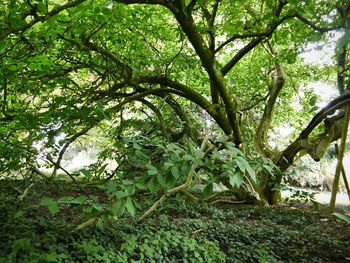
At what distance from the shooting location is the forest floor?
8.23ft

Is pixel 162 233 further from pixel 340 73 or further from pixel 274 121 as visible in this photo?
pixel 274 121

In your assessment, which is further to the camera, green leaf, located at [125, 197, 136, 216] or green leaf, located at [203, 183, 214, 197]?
green leaf, located at [203, 183, 214, 197]

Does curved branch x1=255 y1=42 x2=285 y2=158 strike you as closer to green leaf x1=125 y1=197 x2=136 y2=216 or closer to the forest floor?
the forest floor

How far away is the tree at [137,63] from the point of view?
3248 millimetres

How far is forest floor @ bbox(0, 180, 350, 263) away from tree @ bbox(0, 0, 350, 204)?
2.08ft

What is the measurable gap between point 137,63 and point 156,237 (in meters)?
3.07

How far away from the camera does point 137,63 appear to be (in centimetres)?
523

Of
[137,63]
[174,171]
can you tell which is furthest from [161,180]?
[137,63]

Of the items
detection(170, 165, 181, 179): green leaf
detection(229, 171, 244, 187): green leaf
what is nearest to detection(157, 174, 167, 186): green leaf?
detection(170, 165, 181, 179): green leaf

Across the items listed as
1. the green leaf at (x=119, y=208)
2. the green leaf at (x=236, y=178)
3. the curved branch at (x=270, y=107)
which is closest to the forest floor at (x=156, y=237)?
the green leaf at (x=119, y=208)

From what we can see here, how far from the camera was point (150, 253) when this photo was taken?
2.83 m

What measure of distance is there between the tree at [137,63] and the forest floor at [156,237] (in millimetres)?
634

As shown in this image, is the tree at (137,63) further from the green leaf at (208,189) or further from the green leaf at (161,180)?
the green leaf at (208,189)

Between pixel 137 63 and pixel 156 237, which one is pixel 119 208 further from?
pixel 137 63
